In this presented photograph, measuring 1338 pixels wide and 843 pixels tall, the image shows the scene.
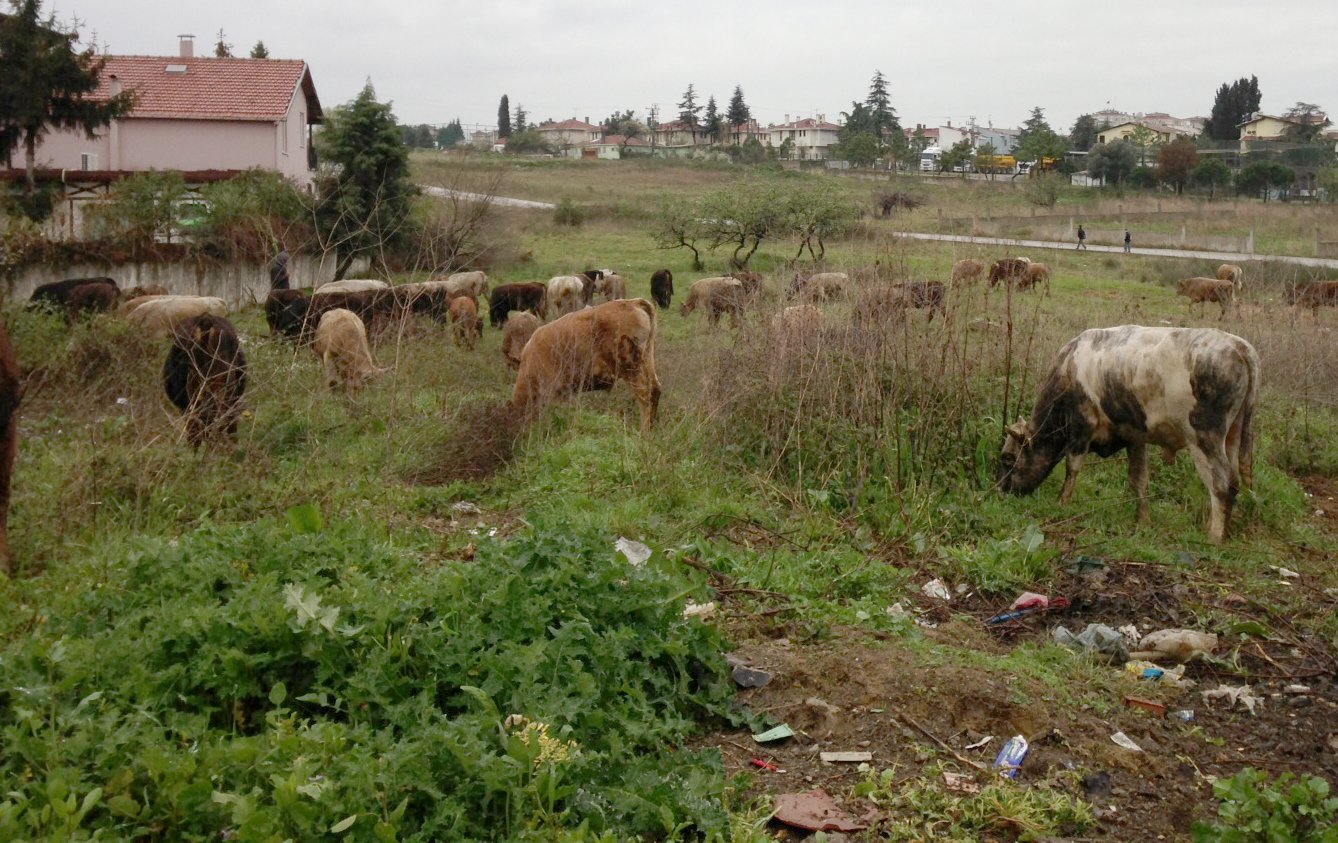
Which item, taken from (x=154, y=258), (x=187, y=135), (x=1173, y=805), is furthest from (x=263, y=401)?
(x=187, y=135)

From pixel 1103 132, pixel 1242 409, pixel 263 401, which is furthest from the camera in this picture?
pixel 1103 132

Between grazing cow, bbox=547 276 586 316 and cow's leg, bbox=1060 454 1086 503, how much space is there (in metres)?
14.2

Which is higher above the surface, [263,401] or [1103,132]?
[1103,132]

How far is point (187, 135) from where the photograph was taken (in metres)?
35.2

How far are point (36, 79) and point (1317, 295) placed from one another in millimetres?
27740

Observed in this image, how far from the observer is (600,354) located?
11.9 meters

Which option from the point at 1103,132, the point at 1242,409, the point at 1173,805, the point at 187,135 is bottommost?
the point at 1173,805

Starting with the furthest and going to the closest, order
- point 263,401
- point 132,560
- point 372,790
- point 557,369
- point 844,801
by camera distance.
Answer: point 557,369
point 263,401
point 132,560
point 844,801
point 372,790

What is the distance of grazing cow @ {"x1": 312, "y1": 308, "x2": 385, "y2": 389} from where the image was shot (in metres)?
13.2

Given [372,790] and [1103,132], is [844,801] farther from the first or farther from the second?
[1103,132]

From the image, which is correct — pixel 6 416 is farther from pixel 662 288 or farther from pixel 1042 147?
pixel 1042 147

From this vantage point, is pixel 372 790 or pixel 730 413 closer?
pixel 372 790

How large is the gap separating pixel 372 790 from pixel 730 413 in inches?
243

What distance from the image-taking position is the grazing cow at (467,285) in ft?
79.4
